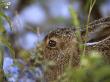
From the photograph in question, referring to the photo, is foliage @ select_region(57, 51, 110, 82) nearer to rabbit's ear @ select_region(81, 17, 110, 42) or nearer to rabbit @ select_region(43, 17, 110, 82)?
rabbit @ select_region(43, 17, 110, 82)

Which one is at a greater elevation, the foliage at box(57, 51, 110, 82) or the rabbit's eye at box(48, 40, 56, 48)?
the rabbit's eye at box(48, 40, 56, 48)

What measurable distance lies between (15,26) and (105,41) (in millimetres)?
842

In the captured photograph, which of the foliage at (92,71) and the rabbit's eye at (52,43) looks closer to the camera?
the foliage at (92,71)

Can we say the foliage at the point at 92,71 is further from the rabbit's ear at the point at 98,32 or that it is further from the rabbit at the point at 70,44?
the rabbit's ear at the point at 98,32

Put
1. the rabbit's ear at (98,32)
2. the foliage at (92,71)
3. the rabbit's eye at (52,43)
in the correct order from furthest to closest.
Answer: the rabbit's eye at (52,43), the rabbit's ear at (98,32), the foliage at (92,71)

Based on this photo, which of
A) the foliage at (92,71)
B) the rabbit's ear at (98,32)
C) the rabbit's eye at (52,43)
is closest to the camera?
the foliage at (92,71)

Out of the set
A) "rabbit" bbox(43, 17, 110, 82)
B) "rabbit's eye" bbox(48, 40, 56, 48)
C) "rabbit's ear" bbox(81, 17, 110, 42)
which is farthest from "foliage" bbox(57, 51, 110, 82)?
"rabbit's eye" bbox(48, 40, 56, 48)

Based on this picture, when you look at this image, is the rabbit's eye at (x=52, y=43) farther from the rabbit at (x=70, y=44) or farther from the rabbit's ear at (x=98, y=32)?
the rabbit's ear at (x=98, y=32)

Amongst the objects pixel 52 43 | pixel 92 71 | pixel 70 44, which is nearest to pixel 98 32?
pixel 70 44

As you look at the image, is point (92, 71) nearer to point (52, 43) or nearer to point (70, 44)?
point (70, 44)

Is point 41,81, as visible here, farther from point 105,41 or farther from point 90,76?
point 90,76

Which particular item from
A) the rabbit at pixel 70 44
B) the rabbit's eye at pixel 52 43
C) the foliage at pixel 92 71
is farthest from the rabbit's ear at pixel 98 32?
the foliage at pixel 92 71

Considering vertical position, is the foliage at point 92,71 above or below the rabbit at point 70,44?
below

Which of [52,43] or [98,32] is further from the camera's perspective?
[52,43]
